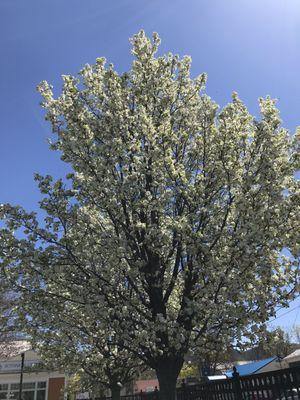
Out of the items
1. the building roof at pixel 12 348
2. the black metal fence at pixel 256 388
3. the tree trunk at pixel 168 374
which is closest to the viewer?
the black metal fence at pixel 256 388

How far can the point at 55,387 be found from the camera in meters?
32.8

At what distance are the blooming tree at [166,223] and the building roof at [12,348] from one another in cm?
2001

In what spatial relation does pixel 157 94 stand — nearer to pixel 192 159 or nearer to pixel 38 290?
pixel 192 159

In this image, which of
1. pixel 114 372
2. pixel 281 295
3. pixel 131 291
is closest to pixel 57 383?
pixel 114 372

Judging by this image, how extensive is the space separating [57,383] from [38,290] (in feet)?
90.7

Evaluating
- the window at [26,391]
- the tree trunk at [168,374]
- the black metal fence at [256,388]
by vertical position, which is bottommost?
the black metal fence at [256,388]

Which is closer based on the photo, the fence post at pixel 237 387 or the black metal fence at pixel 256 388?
the black metal fence at pixel 256 388

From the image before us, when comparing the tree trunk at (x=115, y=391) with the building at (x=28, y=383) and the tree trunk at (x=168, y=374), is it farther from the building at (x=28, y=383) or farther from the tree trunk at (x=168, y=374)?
the building at (x=28, y=383)

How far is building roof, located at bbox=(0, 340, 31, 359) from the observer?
27456mm

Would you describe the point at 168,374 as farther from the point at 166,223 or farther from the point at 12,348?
the point at 12,348

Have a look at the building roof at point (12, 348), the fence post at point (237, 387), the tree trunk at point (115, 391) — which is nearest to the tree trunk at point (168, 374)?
the fence post at point (237, 387)

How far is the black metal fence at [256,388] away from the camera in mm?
6172

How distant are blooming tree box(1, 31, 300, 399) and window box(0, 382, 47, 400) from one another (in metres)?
26.5

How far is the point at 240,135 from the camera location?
885 centimetres
